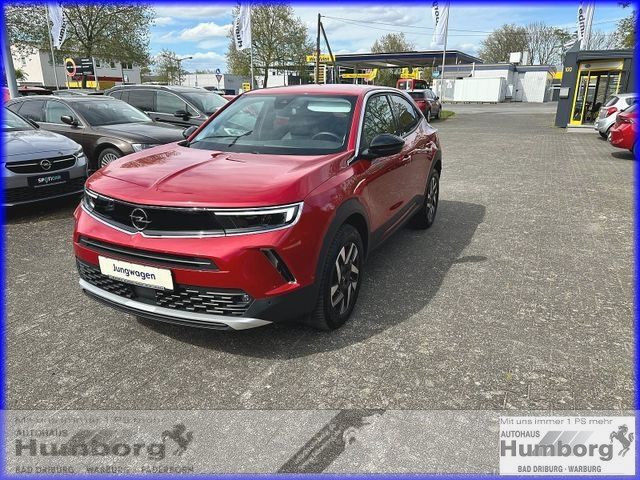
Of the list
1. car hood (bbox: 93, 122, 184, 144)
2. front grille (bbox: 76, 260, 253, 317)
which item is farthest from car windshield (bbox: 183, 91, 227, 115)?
front grille (bbox: 76, 260, 253, 317)

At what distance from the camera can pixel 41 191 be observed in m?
6.21

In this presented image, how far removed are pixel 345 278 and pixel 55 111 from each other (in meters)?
7.97

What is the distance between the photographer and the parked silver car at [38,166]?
234 inches

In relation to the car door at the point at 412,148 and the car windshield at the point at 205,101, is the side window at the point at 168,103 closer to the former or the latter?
the car windshield at the point at 205,101

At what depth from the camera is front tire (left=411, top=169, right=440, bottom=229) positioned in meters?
5.65

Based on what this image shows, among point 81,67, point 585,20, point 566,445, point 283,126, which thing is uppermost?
point 585,20

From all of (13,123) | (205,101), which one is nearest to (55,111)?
(13,123)

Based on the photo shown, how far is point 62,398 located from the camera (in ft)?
8.72

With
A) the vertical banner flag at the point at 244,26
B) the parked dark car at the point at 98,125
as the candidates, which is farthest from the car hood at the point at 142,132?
the vertical banner flag at the point at 244,26

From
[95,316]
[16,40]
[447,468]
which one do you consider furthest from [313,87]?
[16,40]

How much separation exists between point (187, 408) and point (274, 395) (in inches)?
19.0

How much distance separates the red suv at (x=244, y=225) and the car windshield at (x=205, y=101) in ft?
25.6

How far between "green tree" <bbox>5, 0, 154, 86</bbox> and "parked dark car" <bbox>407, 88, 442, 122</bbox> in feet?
59.6

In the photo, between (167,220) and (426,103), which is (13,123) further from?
(426,103)
